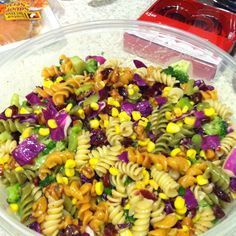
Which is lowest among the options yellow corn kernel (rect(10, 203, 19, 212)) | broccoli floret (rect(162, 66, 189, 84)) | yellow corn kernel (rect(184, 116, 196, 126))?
yellow corn kernel (rect(10, 203, 19, 212))

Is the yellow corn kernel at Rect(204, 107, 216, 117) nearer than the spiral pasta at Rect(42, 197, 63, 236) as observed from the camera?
No

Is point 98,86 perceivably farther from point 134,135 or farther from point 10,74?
point 10,74

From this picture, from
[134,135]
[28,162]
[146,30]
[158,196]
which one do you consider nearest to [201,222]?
[158,196]

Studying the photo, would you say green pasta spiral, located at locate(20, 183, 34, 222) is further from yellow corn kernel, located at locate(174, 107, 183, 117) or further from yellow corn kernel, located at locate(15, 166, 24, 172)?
yellow corn kernel, located at locate(174, 107, 183, 117)

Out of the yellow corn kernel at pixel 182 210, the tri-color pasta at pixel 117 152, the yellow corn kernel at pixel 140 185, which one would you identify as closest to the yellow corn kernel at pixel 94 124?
the tri-color pasta at pixel 117 152

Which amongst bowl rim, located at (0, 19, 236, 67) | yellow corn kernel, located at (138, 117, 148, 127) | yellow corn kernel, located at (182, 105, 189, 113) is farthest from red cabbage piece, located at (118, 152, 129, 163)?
bowl rim, located at (0, 19, 236, 67)

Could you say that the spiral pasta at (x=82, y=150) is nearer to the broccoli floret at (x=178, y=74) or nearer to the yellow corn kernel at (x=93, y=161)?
the yellow corn kernel at (x=93, y=161)

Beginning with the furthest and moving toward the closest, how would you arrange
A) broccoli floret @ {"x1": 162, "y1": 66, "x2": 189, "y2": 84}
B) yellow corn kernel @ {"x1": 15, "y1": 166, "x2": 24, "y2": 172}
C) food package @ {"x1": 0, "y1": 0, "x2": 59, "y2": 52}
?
food package @ {"x1": 0, "y1": 0, "x2": 59, "y2": 52} < broccoli floret @ {"x1": 162, "y1": 66, "x2": 189, "y2": 84} < yellow corn kernel @ {"x1": 15, "y1": 166, "x2": 24, "y2": 172}
